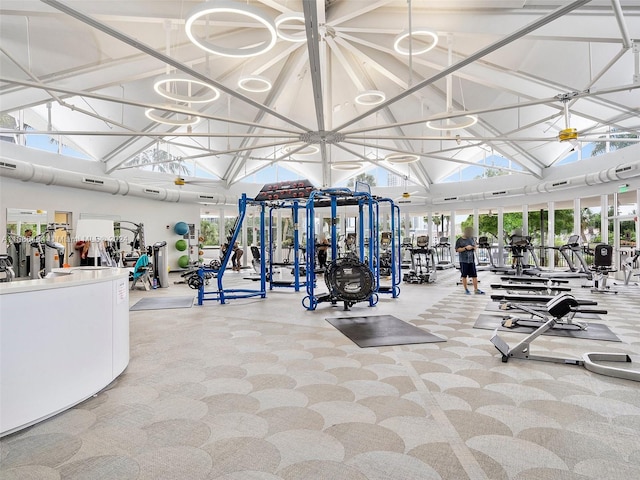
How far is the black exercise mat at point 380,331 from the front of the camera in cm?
453

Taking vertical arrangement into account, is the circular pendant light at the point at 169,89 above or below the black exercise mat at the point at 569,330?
above

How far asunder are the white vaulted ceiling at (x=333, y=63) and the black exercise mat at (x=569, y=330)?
387 centimetres

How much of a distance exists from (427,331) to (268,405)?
287 cm

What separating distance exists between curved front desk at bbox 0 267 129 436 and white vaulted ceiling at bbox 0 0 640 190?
332 cm

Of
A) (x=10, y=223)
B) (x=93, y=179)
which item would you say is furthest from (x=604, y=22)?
(x=10, y=223)

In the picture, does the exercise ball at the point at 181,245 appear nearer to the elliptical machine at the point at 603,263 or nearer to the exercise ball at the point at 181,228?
the exercise ball at the point at 181,228

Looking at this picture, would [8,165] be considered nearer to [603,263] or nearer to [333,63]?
[333,63]

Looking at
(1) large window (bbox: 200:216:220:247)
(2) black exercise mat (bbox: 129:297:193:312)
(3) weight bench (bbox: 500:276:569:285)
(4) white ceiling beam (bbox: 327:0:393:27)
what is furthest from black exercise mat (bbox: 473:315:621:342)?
(1) large window (bbox: 200:216:220:247)

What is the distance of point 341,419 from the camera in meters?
2.58

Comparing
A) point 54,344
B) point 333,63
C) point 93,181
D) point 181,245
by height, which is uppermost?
point 333,63

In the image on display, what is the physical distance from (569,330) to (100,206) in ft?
45.4

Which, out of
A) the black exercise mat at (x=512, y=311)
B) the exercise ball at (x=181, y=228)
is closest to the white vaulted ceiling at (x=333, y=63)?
the exercise ball at (x=181, y=228)

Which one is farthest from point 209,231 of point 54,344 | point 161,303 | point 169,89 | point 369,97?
point 54,344

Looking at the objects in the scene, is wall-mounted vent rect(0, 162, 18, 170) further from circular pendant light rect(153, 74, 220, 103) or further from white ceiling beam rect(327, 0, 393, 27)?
white ceiling beam rect(327, 0, 393, 27)
